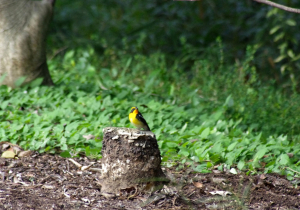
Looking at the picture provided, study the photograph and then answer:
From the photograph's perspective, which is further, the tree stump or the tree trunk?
the tree trunk

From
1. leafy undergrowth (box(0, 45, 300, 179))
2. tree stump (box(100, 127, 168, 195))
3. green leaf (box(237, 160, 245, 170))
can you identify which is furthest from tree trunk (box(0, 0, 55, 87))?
green leaf (box(237, 160, 245, 170))

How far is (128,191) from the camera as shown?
2.90 meters

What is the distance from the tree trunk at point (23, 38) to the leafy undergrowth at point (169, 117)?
0.74ft

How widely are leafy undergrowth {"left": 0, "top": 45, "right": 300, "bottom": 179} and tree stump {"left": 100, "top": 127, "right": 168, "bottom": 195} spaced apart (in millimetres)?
569

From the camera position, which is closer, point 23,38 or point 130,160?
point 130,160

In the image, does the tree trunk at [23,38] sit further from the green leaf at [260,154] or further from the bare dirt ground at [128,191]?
the green leaf at [260,154]

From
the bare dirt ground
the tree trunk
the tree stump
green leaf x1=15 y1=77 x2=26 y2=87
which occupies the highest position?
the tree trunk

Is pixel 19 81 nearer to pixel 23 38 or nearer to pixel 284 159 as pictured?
pixel 23 38

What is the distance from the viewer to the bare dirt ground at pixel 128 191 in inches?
109

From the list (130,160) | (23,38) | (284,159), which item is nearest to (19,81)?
(23,38)

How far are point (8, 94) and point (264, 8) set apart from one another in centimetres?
500

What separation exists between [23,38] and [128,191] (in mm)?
3019

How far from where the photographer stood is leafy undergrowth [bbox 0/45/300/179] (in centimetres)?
361

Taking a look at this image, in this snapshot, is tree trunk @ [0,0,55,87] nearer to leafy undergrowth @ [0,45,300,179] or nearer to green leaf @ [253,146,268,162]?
leafy undergrowth @ [0,45,300,179]
